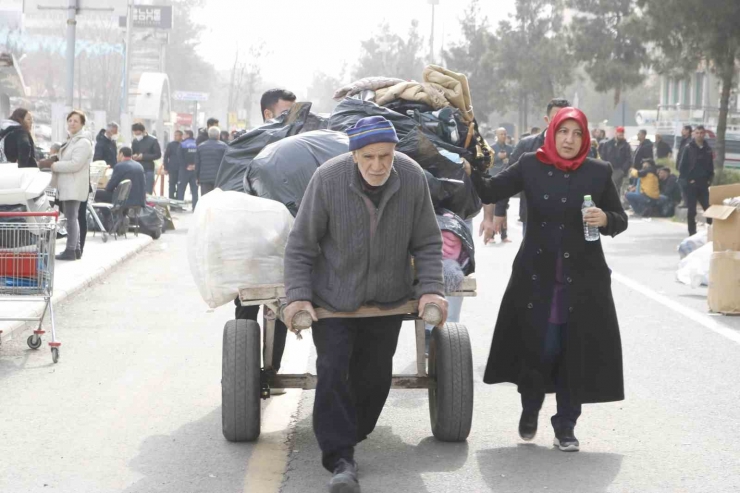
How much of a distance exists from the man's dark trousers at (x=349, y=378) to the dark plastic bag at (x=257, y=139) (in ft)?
6.61

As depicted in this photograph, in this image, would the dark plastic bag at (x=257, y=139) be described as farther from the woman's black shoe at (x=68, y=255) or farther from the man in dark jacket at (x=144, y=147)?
the man in dark jacket at (x=144, y=147)

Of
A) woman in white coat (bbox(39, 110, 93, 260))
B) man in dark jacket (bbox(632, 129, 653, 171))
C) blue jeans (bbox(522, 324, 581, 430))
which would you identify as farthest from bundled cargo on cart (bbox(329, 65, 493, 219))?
man in dark jacket (bbox(632, 129, 653, 171))

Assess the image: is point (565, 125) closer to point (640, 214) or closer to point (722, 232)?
point (722, 232)

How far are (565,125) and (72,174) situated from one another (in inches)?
392

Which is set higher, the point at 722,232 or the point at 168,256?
the point at 722,232

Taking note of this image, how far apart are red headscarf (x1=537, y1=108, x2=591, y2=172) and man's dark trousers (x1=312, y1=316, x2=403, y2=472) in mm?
1259

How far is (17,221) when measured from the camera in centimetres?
957

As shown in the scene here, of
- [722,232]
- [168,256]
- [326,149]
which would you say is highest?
[326,149]

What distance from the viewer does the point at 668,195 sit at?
2848cm

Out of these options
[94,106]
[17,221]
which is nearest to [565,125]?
[17,221]

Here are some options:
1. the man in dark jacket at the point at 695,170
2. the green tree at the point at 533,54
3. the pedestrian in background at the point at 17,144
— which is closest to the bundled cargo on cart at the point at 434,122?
the pedestrian in background at the point at 17,144

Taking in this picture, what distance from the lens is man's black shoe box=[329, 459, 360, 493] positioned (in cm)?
534

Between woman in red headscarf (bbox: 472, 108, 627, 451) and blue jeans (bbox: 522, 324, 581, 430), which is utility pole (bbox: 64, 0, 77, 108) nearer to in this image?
woman in red headscarf (bbox: 472, 108, 627, 451)

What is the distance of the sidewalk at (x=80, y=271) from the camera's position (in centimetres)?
1074
